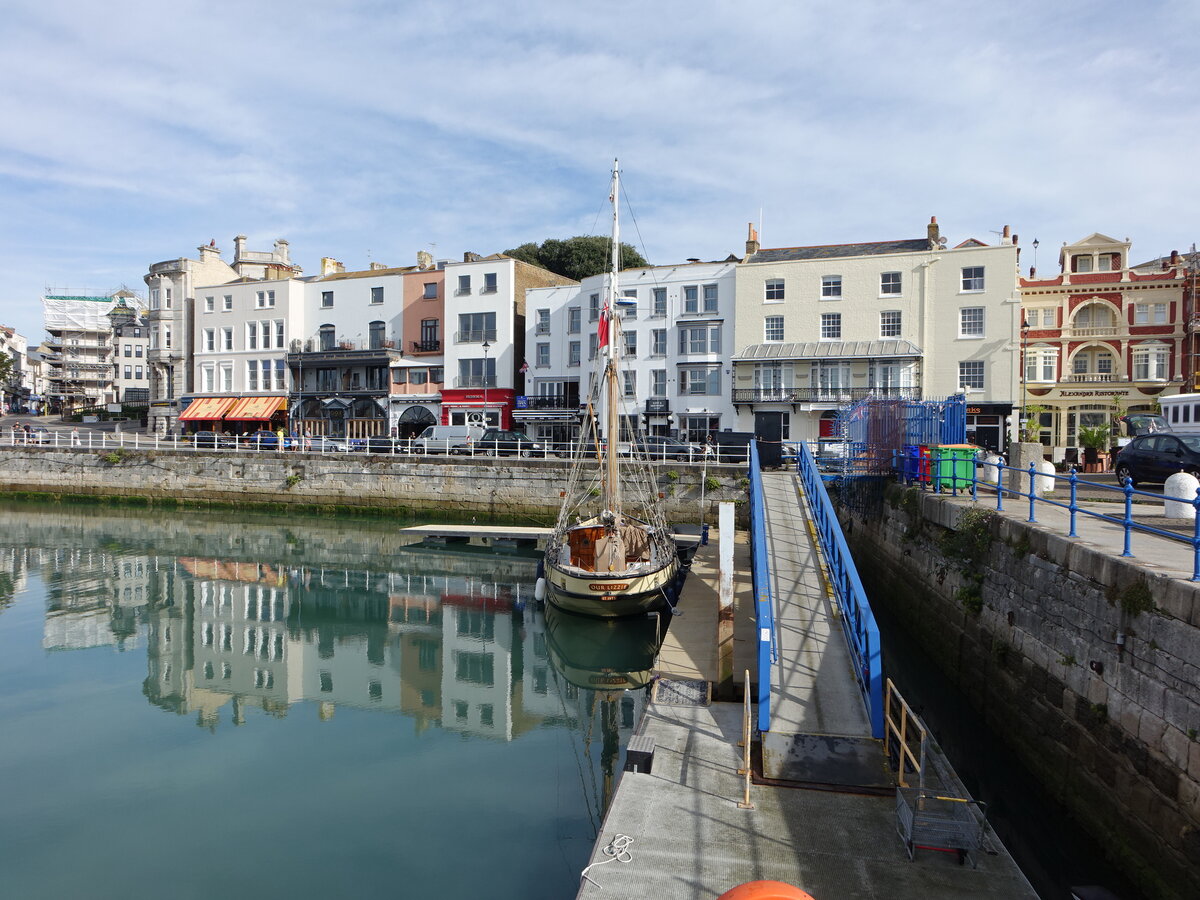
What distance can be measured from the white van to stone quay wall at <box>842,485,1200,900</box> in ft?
92.8

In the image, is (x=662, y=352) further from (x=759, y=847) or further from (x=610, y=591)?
(x=759, y=847)

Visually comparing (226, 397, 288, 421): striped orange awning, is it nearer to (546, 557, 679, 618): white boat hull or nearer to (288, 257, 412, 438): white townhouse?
(288, 257, 412, 438): white townhouse

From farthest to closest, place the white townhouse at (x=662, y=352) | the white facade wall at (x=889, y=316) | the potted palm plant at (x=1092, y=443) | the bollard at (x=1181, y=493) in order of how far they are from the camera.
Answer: the white townhouse at (x=662, y=352), the white facade wall at (x=889, y=316), the potted palm plant at (x=1092, y=443), the bollard at (x=1181, y=493)

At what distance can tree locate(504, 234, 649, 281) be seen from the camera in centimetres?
6425

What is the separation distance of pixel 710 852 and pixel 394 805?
5.85m

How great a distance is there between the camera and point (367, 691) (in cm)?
1728

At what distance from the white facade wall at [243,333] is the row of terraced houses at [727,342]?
15 cm

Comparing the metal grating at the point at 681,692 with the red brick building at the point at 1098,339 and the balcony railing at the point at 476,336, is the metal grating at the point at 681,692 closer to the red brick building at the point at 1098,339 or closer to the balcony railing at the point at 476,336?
the red brick building at the point at 1098,339

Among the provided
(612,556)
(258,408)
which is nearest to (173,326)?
(258,408)

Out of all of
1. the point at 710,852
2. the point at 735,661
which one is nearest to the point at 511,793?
the point at 735,661

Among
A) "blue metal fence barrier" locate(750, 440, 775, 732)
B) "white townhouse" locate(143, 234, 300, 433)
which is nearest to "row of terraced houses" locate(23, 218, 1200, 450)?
"white townhouse" locate(143, 234, 300, 433)

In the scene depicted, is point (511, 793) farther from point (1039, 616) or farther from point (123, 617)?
point (123, 617)

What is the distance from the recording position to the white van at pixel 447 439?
41094 mm

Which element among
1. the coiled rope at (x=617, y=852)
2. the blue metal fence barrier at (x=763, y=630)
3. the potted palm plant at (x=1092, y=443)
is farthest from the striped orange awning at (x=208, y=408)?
the coiled rope at (x=617, y=852)
